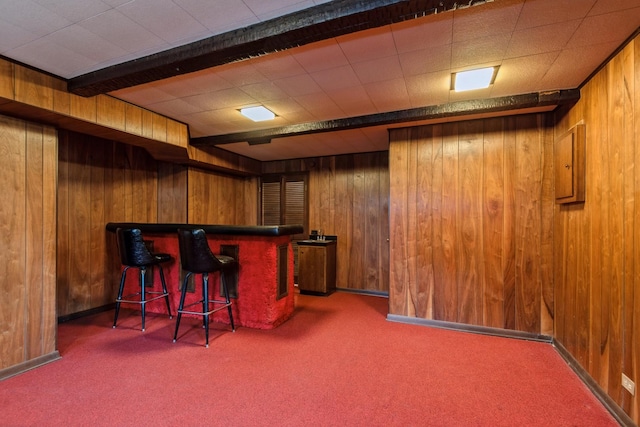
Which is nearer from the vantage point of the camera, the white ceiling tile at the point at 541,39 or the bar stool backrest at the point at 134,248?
the white ceiling tile at the point at 541,39

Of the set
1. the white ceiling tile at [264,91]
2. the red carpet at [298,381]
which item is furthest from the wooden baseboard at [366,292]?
the white ceiling tile at [264,91]

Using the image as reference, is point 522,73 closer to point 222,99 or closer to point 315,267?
point 222,99

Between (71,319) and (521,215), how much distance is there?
5.45 metres

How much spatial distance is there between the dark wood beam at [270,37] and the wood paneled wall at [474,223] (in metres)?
2.20

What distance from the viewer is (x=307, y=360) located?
269cm

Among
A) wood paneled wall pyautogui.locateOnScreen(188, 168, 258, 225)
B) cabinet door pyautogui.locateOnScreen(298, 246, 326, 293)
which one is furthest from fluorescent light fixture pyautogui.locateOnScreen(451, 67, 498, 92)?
wood paneled wall pyautogui.locateOnScreen(188, 168, 258, 225)

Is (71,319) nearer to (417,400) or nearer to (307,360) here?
(307,360)

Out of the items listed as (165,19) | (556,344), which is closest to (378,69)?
(165,19)

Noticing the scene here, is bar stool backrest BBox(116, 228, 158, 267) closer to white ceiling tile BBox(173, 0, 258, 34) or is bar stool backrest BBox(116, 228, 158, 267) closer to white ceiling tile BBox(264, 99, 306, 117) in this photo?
white ceiling tile BBox(264, 99, 306, 117)

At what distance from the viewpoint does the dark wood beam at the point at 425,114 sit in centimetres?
282

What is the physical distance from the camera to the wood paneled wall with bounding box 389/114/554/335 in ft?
10.7

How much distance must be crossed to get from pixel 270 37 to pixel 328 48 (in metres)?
0.47

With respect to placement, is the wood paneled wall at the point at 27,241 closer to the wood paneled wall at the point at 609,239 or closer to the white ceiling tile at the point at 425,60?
the white ceiling tile at the point at 425,60

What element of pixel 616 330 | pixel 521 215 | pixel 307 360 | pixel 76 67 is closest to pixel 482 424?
pixel 616 330
